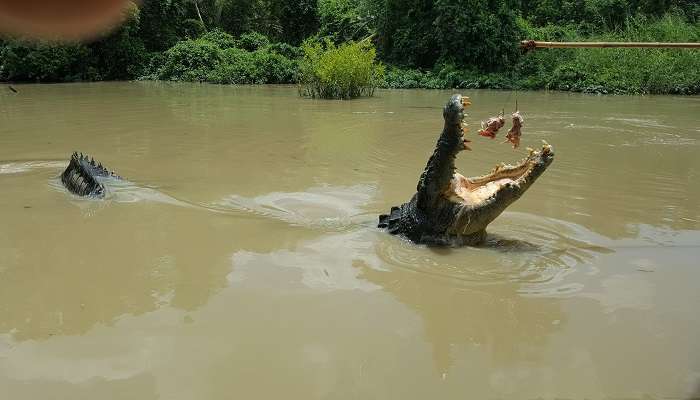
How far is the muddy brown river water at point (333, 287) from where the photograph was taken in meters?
2.17

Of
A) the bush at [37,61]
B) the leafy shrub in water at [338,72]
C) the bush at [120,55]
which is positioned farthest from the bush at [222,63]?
the leafy shrub in water at [338,72]

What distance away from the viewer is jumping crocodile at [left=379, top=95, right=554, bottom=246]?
3.29 m

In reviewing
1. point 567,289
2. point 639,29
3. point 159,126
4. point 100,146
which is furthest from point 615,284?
point 639,29

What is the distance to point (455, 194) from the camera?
11.8ft

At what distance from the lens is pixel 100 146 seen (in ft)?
24.8

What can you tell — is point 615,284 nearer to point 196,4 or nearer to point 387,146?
point 387,146

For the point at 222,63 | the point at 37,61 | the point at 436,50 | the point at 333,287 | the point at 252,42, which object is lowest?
the point at 333,287

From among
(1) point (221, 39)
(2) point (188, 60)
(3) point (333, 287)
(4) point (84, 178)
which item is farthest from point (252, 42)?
(3) point (333, 287)

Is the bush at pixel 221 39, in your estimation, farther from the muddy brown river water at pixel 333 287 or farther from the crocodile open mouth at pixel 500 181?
the crocodile open mouth at pixel 500 181

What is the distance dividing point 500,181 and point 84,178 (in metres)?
3.36

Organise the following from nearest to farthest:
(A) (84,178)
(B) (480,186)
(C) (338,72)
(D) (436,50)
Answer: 1. (B) (480,186)
2. (A) (84,178)
3. (C) (338,72)
4. (D) (436,50)

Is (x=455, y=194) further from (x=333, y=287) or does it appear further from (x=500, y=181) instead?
(x=333, y=287)

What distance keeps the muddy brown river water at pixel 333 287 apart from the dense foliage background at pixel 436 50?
10.9 meters

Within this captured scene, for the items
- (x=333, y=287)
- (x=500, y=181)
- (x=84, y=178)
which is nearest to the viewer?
(x=333, y=287)
